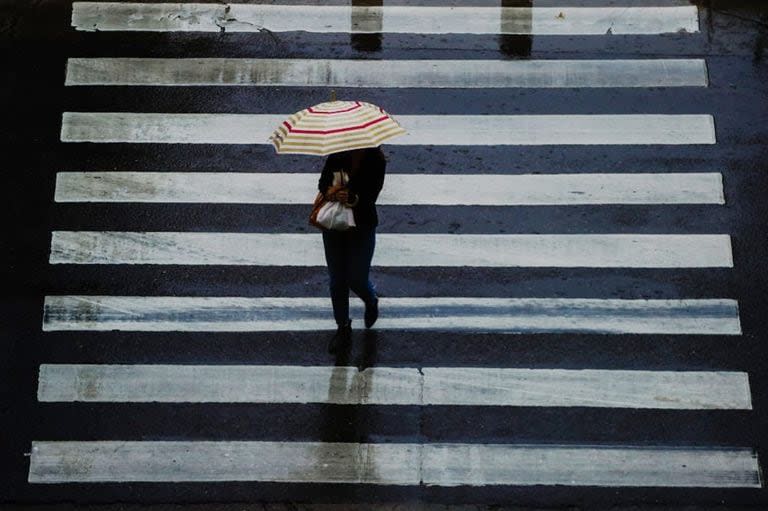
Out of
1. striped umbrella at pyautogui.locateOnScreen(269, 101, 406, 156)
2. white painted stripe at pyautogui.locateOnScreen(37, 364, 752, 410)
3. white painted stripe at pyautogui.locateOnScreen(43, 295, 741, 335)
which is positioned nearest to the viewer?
striped umbrella at pyautogui.locateOnScreen(269, 101, 406, 156)

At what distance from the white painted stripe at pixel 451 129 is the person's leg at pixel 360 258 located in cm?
226

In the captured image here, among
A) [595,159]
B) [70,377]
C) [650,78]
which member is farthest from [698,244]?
[70,377]

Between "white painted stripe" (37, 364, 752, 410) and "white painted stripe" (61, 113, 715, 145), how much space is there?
8.02 ft

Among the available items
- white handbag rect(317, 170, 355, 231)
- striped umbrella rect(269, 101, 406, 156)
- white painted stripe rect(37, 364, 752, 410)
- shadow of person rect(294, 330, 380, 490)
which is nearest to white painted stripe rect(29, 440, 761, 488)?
shadow of person rect(294, 330, 380, 490)

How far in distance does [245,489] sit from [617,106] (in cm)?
490

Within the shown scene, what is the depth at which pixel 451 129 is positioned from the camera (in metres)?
10.9

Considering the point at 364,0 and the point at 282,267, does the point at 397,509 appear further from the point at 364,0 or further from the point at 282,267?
the point at 364,0

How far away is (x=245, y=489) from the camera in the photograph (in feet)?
27.7

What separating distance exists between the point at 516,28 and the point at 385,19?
1247 millimetres

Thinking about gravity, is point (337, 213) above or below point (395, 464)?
above

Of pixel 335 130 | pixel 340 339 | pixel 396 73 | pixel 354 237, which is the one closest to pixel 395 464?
pixel 340 339

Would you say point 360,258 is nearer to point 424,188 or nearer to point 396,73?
point 424,188

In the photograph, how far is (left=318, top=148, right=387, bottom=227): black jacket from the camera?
819 centimetres

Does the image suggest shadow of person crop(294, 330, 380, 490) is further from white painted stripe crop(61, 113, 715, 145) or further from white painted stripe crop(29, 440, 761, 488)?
white painted stripe crop(61, 113, 715, 145)
